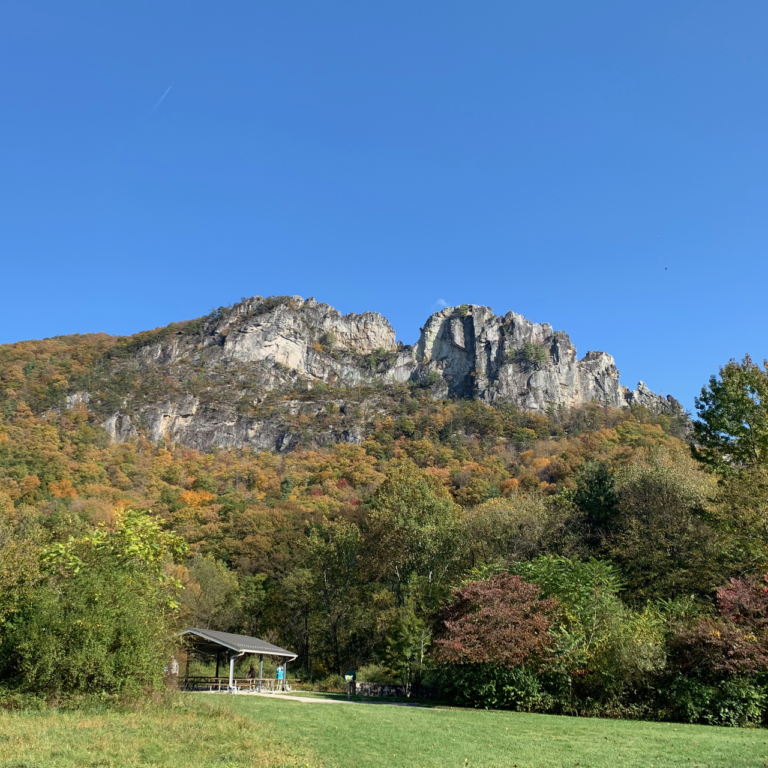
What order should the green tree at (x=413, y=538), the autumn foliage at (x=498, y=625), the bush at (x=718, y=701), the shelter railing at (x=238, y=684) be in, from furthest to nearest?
the green tree at (x=413, y=538)
the shelter railing at (x=238, y=684)
the autumn foliage at (x=498, y=625)
the bush at (x=718, y=701)

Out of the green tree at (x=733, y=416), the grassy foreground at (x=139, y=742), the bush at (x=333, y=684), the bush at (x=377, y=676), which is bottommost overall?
the bush at (x=333, y=684)

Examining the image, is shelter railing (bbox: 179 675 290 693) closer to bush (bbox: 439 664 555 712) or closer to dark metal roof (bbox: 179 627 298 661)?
dark metal roof (bbox: 179 627 298 661)

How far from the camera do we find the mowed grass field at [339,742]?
812cm

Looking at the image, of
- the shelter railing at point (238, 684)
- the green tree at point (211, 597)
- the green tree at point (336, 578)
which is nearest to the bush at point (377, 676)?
the shelter railing at point (238, 684)

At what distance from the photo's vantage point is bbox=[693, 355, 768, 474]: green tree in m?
22.6

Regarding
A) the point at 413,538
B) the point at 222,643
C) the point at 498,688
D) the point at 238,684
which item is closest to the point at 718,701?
the point at 498,688

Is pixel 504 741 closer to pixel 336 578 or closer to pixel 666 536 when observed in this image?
pixel 666 536

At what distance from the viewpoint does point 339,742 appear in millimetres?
10664

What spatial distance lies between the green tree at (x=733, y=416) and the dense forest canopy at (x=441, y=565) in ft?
0.25

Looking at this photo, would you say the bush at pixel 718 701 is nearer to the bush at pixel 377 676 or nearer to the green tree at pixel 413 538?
the bush at pixel 377 676

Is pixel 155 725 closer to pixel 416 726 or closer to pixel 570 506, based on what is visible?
pixel 416 726

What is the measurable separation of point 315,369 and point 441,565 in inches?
4026

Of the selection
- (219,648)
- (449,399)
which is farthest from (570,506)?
(449,399)

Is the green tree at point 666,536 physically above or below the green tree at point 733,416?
below
